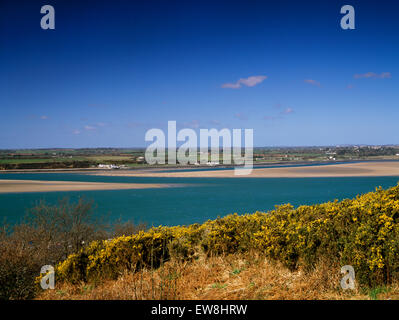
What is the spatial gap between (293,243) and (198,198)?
136 ft

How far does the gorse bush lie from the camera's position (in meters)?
4.59

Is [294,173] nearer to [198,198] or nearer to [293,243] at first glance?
[198,198]

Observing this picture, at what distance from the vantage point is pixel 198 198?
46.8 metres

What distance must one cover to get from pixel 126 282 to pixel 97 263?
1714mm

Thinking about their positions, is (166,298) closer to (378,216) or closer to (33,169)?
(378,216)

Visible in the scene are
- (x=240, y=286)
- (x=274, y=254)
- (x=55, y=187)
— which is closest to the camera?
(x=240, y=286)

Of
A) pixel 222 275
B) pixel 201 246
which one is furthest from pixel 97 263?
pixel 222 275

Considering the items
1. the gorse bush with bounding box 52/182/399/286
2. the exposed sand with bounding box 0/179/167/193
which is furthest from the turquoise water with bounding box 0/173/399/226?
the gorse bush with bounding box 52/182/399/286

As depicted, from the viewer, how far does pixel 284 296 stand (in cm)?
458

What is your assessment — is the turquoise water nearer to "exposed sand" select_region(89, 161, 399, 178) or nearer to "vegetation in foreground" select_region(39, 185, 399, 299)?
"exposed sand" select_region(89, 161, 399, 178)

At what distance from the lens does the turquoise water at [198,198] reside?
36562 mm

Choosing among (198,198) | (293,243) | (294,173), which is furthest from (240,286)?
(294,173)

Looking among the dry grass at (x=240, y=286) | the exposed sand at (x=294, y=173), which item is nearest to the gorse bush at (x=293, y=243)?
the dry grass at (x=240, y=286)
